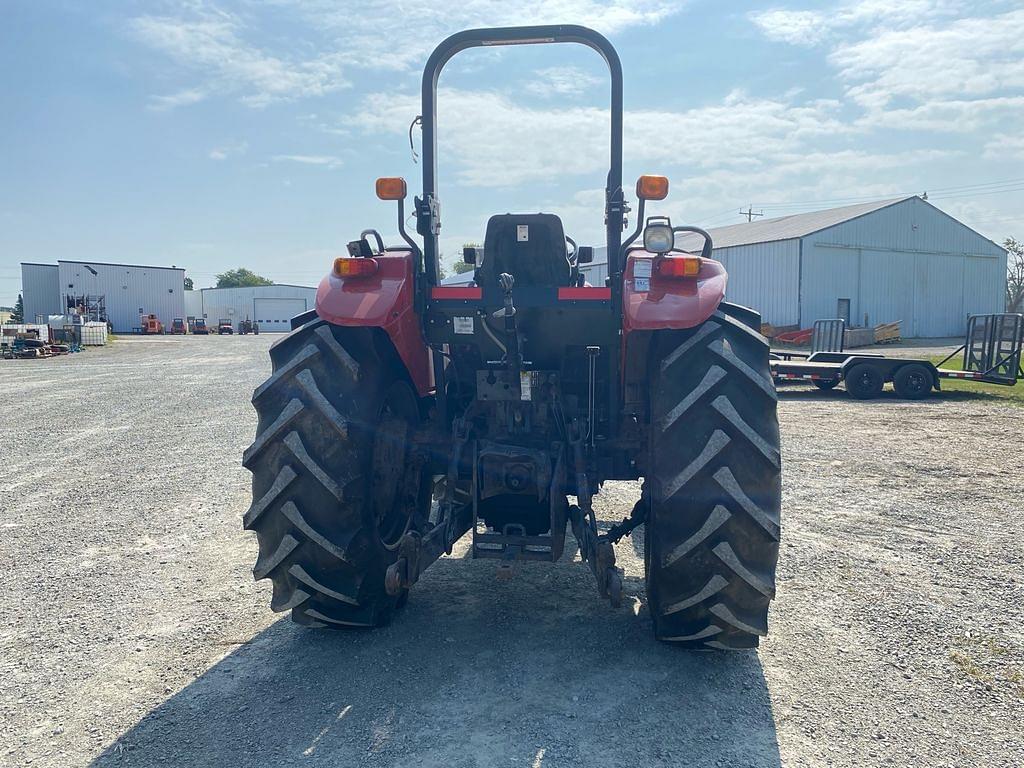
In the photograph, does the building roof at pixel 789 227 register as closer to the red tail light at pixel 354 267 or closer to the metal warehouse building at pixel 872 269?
the metal warehouse building at pixel 872 269

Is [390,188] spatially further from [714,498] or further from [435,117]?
[714,498]

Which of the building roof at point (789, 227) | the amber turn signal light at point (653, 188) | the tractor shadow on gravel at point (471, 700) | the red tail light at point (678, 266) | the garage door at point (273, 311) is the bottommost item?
the tractor shadow on gravel at point (471, 700)

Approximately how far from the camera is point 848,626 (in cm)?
380

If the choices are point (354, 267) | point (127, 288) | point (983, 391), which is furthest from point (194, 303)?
point (354, 267)

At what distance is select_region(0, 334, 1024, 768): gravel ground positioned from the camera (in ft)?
9.12

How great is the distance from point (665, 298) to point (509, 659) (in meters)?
1.89

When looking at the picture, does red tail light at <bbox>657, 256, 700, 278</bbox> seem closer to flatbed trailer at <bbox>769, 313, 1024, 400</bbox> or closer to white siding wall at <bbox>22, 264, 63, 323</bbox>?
flatbed trailer at <bbox>769, 313, 1024, 400</bbox>

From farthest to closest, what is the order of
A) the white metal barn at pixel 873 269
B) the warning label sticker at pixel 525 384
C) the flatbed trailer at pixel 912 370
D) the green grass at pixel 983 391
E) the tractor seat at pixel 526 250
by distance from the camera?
the white metal barn at pixel 873 269, the flatbed trailer at pixel 912 370, the green grass at pixel 983 391, the tractor seat at pixel 526 250, the warning label sticker at pixel 525 384

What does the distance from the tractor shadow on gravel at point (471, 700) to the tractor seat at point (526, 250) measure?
6.16 ft

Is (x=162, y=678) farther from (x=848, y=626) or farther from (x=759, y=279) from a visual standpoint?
(x=759, y=279)

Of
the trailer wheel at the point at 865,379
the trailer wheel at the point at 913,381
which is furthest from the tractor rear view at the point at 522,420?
the trailer wheel at the point at 913,381

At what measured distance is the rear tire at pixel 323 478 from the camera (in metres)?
3.38

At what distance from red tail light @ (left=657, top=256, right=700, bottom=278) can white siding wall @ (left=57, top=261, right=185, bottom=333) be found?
202ft

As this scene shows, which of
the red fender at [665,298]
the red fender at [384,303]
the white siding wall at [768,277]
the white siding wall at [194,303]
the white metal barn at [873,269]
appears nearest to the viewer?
the red fender at [665,298]
